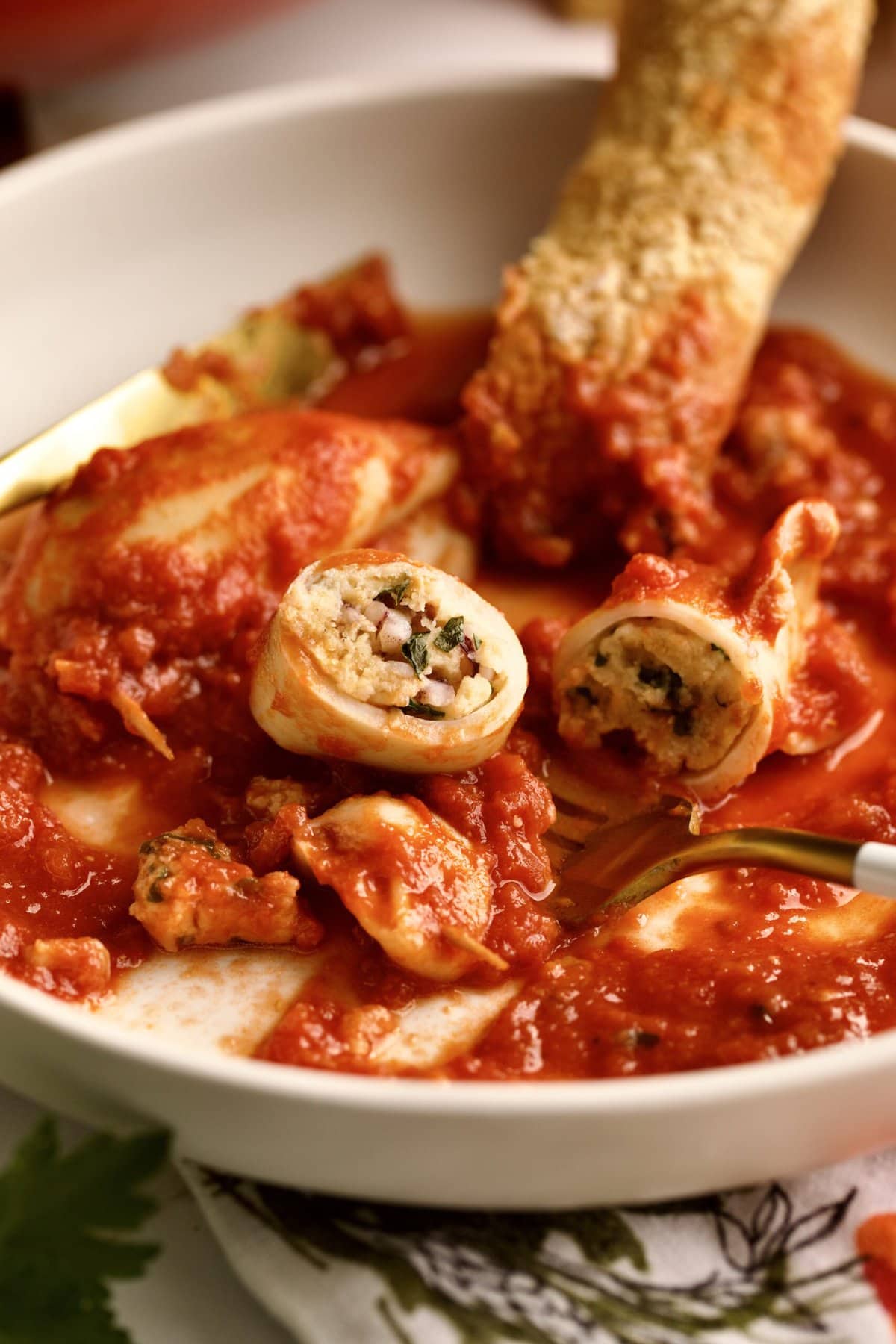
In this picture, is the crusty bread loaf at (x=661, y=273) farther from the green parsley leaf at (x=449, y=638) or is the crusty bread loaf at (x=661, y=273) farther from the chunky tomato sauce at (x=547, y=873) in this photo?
the green parsley leaf at (x=449, y=638)

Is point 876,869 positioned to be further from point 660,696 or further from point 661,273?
point 661,273


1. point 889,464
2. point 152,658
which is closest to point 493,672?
point 152,658

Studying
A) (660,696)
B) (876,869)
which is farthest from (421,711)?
(876,869)

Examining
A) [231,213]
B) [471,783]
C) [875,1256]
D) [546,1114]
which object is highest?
[231,213]

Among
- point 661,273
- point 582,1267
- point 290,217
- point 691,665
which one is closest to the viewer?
point 582,1267

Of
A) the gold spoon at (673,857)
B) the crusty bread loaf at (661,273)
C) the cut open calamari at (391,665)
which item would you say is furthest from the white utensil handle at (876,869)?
the crusty bread loaf at (661,273)

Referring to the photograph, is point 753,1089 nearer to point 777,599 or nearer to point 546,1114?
point 546,1114
